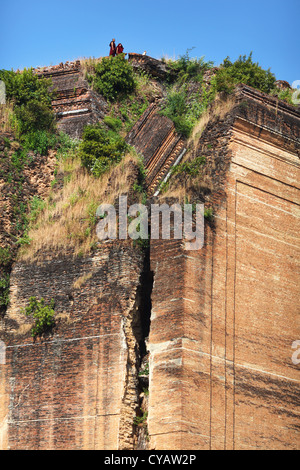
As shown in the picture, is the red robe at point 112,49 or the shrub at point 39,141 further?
the red robe at point 112,49

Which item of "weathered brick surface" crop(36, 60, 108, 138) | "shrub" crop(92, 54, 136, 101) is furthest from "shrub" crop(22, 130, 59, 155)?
"shrub" crop(92, 54, 136, 101)

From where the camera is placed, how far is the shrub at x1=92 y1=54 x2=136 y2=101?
1087 inches

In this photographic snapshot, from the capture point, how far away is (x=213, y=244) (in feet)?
67.5

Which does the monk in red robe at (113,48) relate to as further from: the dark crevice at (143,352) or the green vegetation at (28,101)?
the dark crevice at (143,352)

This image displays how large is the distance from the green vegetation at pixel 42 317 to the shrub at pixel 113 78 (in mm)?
8724

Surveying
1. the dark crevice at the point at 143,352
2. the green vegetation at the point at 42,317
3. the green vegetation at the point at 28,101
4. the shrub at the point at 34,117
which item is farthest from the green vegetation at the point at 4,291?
the shrub at the point at 34,117

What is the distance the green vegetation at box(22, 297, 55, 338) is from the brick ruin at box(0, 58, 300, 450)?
0.19 metres

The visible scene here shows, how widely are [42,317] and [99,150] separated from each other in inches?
212

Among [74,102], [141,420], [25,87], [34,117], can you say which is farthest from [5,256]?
[74,102]

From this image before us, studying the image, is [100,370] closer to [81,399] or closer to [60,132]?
[81,399]

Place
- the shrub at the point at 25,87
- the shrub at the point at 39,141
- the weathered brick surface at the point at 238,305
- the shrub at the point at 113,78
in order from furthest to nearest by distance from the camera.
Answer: the shrub at the point at 113,78
the shrub at the point at 25,87
the shrub at the point at 39,141
the weathered brick surface at the point at 238,305

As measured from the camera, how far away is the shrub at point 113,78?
27.6 metres

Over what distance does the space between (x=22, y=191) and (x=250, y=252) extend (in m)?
6.74

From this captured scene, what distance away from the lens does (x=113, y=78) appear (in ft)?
90.6
